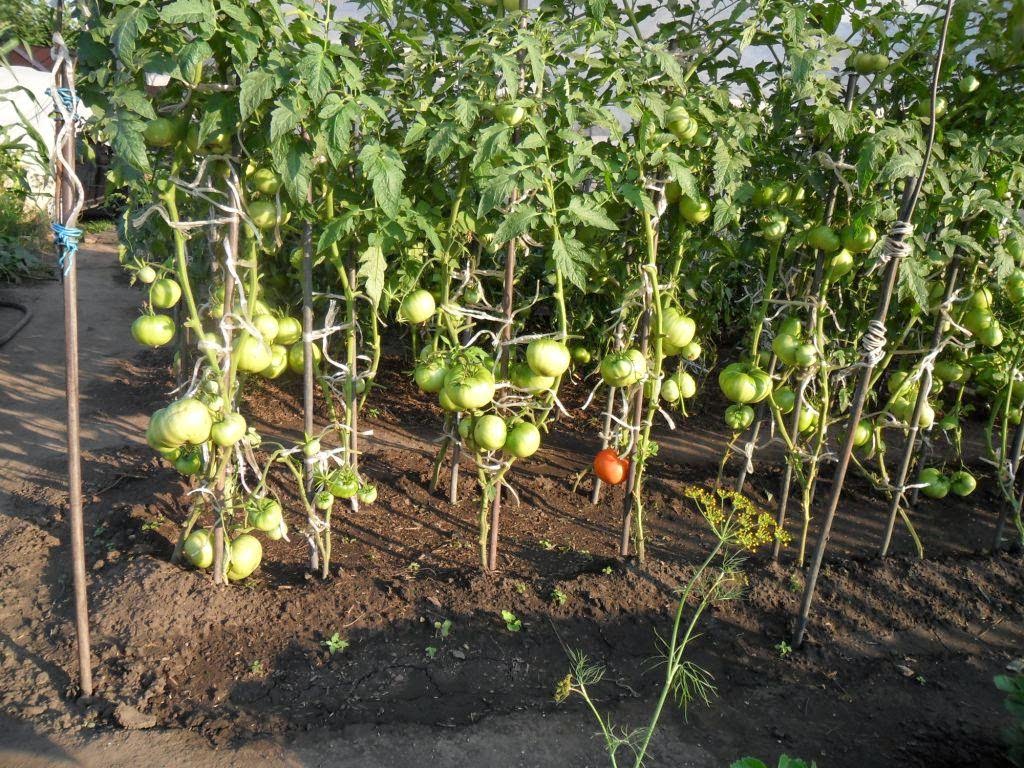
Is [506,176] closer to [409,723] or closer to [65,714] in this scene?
[409,723]

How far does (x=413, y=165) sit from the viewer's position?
271cm

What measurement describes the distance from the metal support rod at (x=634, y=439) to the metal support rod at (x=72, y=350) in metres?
1.72

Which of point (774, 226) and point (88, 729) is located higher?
point (774, 226)

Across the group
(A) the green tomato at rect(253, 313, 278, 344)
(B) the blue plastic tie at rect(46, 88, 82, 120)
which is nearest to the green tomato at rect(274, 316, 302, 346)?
(A) the green tomato at rect(253, 313, 278, 344)

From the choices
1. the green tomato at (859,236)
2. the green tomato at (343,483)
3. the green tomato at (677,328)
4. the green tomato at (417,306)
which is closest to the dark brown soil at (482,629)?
the green tomato at (343,483)

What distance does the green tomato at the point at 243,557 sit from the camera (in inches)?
102

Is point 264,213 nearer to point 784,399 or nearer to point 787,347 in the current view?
point 787,347

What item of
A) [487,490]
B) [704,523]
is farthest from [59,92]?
[704,523]

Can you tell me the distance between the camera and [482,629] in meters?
2.57

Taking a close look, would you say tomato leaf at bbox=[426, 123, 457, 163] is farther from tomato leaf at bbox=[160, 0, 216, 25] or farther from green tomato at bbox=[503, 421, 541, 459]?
green tomato at bbox=[503, 421, 541, 459]

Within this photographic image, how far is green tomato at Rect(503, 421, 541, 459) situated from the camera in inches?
102

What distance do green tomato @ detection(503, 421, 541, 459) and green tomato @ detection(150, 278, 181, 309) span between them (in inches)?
44.6

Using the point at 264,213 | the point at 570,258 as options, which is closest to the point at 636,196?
the point at 570,258

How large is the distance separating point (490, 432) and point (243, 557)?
903 mm
